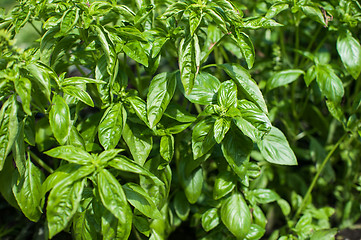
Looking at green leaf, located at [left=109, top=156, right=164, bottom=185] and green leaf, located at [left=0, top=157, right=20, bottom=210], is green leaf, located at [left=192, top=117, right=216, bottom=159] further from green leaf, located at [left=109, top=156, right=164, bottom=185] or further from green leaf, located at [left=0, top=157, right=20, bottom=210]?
green leaf, located at [left=0, top=157, right=20, bottom=210]

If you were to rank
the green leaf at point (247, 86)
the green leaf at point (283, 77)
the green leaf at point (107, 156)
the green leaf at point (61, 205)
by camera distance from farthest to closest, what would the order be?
the green leaf at point (283, 77) < the green leaf at point (247, 86) < the green leaf at point (107, 156) < the green leaf at point (61, 205)

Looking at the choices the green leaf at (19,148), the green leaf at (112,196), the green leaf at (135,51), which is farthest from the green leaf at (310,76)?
the green leaf at (19,148)

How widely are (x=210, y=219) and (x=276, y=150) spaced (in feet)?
1.39

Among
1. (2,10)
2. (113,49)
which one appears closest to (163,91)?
(113,49)

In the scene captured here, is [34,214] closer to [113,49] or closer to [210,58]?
[113,49]

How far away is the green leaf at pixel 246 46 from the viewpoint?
122 cm

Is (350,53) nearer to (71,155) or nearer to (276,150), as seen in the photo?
(276,150)

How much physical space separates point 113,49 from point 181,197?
797 millimetres

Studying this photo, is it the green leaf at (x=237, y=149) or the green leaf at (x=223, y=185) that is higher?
the green leaf at (x=237, y=149)

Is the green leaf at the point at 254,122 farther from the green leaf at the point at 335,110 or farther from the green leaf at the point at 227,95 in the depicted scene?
the green leaf at the point at 335,110

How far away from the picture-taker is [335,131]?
2066 millimetres

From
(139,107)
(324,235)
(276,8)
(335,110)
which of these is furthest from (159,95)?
(324,235)

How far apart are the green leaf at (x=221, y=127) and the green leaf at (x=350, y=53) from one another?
0.72m

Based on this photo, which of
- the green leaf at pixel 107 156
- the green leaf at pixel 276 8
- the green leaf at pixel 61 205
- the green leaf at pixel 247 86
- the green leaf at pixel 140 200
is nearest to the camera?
the green leaf at pixel 61 205
